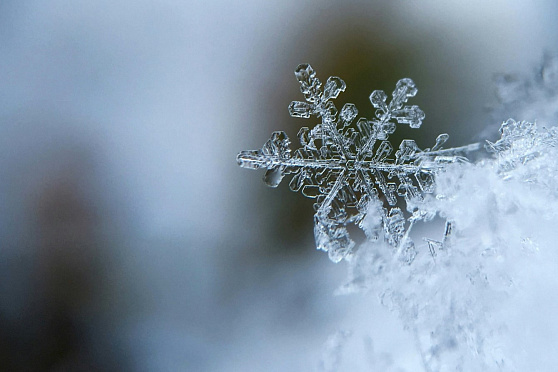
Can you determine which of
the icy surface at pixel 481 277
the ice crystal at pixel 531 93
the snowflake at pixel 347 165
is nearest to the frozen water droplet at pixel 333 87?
the snowflake at pixel 347 165

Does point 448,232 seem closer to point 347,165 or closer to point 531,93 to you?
point 347,165

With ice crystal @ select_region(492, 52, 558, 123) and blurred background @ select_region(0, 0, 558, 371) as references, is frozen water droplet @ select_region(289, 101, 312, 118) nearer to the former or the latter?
blurred background @ select_region(0, 0, 558, 371)

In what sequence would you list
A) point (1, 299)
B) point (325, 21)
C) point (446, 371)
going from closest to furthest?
point (446, 371)
point (1, 299)
point (325, 21)

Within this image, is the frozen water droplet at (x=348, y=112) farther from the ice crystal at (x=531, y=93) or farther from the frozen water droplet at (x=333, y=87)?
the ice crystal at (x=531, y=93)

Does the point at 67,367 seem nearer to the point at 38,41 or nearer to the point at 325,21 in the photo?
the point at 38,41

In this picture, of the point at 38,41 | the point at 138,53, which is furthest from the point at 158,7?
the point at 38,41

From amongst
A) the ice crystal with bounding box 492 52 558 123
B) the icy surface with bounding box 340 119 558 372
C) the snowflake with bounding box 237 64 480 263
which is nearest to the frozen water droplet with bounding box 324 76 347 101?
the snowflake with bounding box 237 64 480 263

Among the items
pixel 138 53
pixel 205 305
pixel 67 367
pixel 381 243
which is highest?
pixel 138 53
